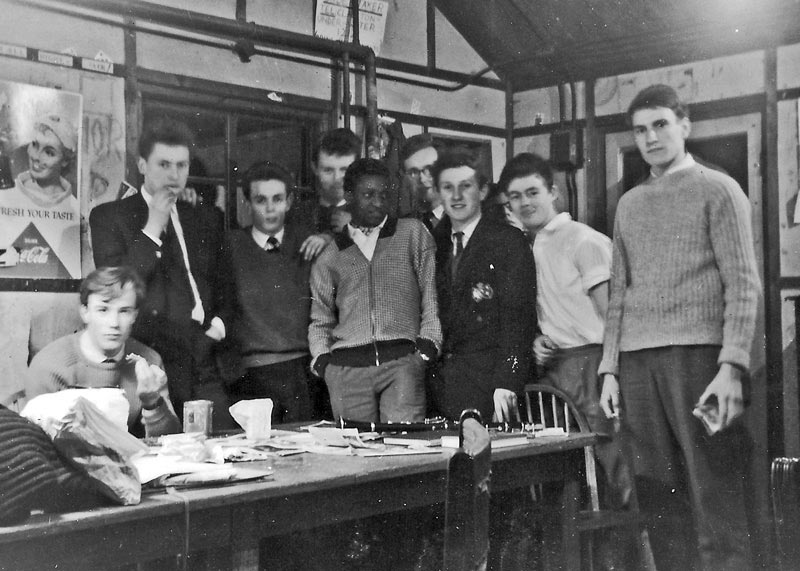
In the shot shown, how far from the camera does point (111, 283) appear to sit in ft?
11.1

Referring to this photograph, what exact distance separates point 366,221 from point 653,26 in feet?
4.49

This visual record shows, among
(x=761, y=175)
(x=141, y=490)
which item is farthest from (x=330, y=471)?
(x=761, y=175)

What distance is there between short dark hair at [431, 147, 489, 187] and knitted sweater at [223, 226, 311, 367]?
76cm

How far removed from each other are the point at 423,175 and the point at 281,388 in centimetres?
117

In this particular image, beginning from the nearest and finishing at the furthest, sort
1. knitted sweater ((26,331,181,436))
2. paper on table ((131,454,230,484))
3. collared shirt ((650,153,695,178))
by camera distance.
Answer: paper on table ((131,454,230,484)) → knitted sweater ((26,331,181,436)) → collared shirt ((650,153,695,178))

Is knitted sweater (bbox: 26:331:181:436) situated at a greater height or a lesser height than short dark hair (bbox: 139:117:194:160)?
lesser

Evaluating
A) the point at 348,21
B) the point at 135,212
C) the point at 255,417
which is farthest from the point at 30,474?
the point at 348,21

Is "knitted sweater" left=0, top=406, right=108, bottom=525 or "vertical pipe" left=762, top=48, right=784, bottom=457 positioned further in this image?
"vertical pipe" left=762, top=48, right=784, bottom=457

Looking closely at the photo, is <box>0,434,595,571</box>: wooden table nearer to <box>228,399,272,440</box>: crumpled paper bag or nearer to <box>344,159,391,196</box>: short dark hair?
<box>228,399,272,440</box>: crumpled paper bag

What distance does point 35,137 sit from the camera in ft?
10.7

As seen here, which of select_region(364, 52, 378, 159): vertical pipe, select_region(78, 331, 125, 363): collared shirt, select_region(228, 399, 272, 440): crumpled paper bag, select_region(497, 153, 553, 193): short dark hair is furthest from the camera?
select_region(364, 52, 378, 159): vertical pipe

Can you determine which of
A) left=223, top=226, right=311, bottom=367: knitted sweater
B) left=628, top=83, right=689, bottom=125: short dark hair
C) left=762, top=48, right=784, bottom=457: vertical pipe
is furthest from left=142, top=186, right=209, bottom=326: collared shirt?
left=762, top=48, right=784, bottom=457: vertical pipe

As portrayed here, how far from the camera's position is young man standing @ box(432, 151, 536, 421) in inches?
138

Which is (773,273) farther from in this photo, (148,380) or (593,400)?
(148,380)
